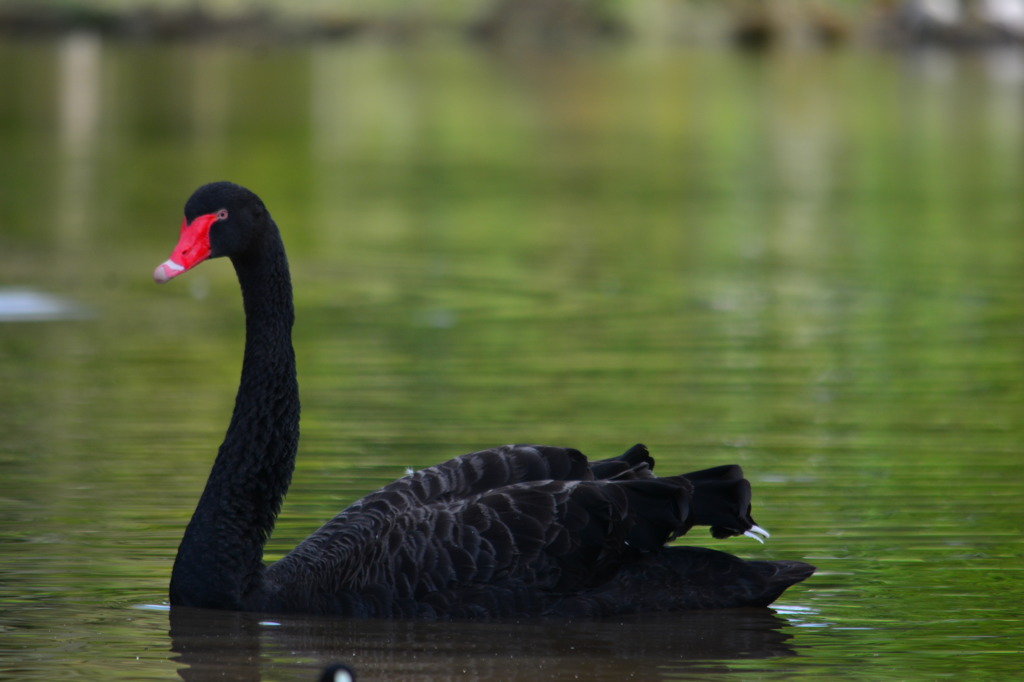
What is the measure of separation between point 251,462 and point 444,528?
0.67m

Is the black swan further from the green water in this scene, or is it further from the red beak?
the green water

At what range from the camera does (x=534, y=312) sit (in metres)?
12.9

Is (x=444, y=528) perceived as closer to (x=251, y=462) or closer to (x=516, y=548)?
(x=516, y=548)

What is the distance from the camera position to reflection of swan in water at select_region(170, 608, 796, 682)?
5.65 meters

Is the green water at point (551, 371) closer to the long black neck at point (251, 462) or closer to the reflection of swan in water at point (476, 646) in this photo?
the reflection of swan in water at point (476, 646)

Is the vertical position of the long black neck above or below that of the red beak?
below

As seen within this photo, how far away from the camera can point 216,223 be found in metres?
6.17

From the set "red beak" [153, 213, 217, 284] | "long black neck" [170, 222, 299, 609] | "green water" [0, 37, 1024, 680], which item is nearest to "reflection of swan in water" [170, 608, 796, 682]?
"green water" [0, 37, 1024, 680]

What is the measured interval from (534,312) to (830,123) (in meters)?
22.2

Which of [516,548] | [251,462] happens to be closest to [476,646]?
[516,548]

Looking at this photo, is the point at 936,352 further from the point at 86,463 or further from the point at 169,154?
the point at 169,154

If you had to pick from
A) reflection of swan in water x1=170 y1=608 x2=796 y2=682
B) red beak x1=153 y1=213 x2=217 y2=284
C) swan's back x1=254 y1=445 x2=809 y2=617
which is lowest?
reflection of swan in water x1=170 y1=608 x2=796 y2=682

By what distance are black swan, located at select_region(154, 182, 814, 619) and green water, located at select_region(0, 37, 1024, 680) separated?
110 mm

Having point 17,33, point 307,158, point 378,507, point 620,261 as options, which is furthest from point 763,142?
point 17,33
